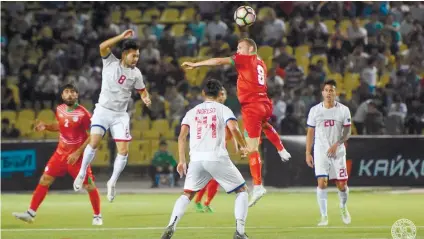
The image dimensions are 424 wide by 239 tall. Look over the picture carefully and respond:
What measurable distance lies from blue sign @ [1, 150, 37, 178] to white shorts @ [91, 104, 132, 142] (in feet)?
29.3

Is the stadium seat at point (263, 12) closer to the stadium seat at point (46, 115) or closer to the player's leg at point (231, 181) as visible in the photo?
the stadium seat at point (46, 115)

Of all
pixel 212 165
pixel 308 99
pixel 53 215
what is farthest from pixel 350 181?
pixel 212 165

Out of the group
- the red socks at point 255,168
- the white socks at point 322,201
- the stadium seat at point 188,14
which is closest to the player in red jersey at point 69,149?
the red socks at point 255,168

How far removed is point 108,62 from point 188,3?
16.0 m

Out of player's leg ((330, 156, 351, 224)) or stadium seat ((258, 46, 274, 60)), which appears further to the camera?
stadium seat ((258, 46, 274, 60))

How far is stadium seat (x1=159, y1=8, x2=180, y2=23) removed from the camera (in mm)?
31438

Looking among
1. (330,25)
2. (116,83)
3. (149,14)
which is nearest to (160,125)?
(149,14)

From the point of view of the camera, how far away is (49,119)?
27594 mm

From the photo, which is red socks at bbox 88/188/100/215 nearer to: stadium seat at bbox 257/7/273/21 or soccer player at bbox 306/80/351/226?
soccer player at bbox 306/80/351/226

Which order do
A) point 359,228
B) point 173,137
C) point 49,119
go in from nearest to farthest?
point 359,228 < point 173,137 < point 49,119

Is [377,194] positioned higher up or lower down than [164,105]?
lower down

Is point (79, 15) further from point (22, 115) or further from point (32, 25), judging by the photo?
point (22, 115)

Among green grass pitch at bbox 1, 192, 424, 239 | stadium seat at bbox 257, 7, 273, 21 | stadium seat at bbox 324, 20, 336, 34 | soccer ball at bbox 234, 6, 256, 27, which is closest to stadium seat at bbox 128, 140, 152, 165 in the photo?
green grass pitch at bbox 1, 192, 424, 239

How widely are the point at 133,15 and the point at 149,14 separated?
1.73 ft
